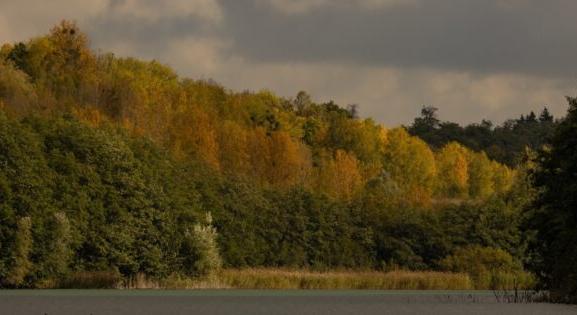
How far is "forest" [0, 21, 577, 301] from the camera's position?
8494cm

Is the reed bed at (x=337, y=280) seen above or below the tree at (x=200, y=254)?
below

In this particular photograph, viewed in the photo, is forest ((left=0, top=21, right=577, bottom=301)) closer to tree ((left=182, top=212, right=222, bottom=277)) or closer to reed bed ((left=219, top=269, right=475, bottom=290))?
tree ((left=182, top=212, right=222, bottom=277))

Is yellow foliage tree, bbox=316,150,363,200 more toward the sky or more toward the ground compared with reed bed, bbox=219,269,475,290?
more toward the sky

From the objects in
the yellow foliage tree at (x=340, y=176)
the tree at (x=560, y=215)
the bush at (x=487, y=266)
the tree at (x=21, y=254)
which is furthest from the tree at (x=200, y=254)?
the yellow foliage tree at (x=340, y=176)

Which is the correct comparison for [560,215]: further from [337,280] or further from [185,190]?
[185,190]

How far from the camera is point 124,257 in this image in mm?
92688

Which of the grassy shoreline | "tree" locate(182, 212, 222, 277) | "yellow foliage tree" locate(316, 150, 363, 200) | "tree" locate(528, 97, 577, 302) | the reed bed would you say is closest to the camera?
"tree" locate(528, 97, 577, 302)

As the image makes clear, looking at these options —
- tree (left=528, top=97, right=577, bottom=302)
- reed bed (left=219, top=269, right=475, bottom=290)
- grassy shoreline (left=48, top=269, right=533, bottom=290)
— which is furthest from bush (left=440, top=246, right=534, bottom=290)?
tree (left=528, top=97, right=577, bottom=302)

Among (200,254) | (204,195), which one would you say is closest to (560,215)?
(200,254)

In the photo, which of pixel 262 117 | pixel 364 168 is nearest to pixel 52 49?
pixel 262 117

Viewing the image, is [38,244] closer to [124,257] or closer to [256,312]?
[124,257]

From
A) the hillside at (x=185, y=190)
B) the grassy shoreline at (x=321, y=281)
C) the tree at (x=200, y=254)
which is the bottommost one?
the grassy shoreline at (x=321, y=281)

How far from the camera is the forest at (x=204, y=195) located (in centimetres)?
8494

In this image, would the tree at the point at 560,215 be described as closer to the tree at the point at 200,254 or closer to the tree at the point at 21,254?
the tree at the point at 21,254
